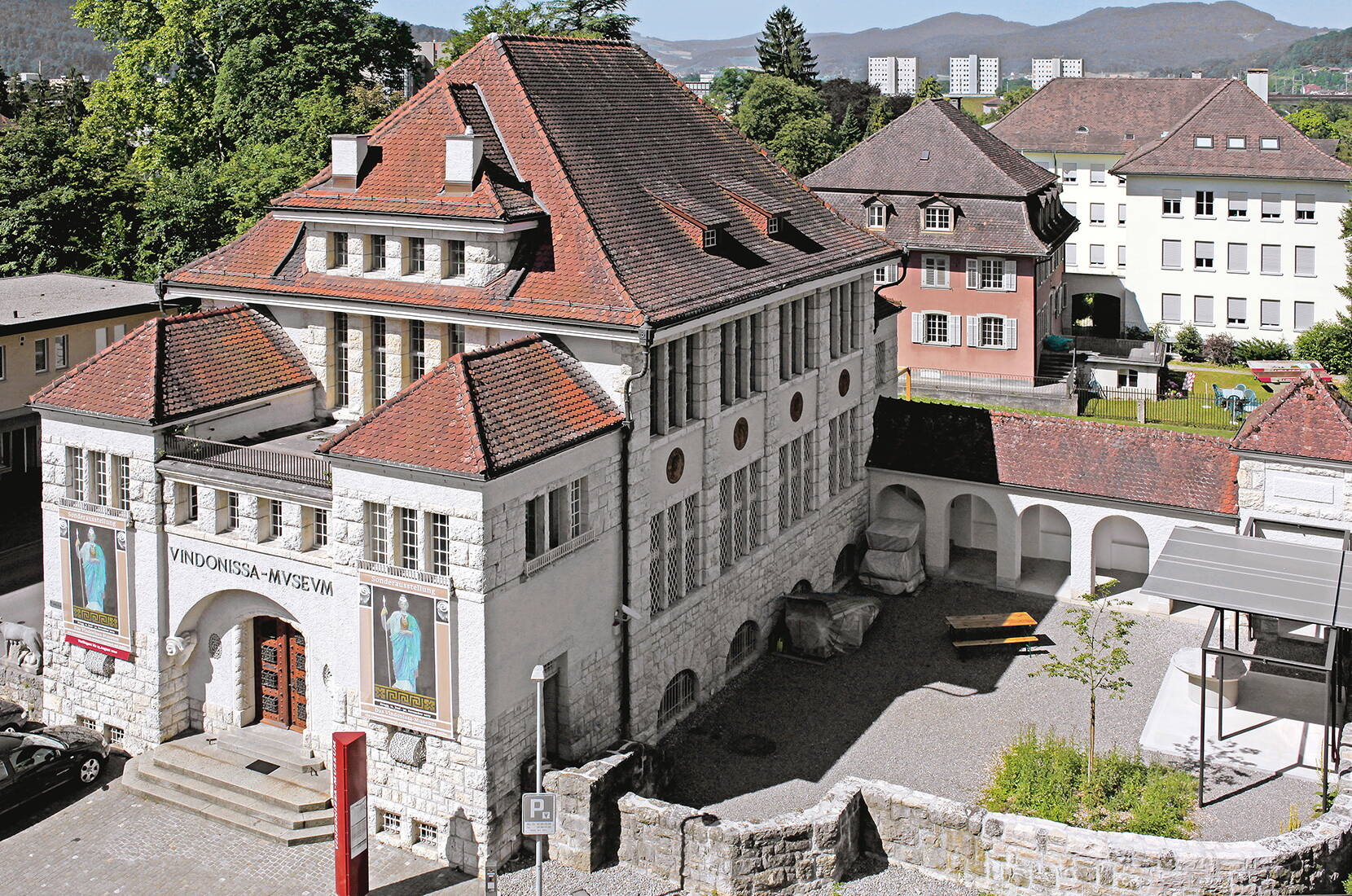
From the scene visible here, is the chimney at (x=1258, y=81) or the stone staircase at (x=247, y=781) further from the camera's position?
the chimney at (x=1258, y=81)

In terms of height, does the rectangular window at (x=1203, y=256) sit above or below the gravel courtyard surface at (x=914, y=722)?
above

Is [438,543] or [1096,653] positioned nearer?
[438,543]

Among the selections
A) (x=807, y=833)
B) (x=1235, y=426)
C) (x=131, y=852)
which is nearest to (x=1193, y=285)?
(x=1235, y=426)

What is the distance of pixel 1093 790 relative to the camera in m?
32.1

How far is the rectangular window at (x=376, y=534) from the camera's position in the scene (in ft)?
96.8

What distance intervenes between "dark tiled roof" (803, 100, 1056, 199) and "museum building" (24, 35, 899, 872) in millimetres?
27306

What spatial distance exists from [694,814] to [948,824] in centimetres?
486

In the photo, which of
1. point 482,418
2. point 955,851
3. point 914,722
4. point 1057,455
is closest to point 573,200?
point 482,418

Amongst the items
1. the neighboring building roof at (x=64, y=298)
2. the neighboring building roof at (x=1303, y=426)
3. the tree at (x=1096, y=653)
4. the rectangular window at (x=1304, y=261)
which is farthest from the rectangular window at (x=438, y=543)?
the rectangular window at (x=1304, y=261)

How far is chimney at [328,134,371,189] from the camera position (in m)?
35.3

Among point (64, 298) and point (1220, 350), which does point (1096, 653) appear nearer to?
point (64, 298)

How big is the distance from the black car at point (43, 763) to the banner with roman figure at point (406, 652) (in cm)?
752

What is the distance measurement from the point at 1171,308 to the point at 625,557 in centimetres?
5635

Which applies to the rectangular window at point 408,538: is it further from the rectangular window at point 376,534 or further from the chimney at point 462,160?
the chimney at point 462,160
